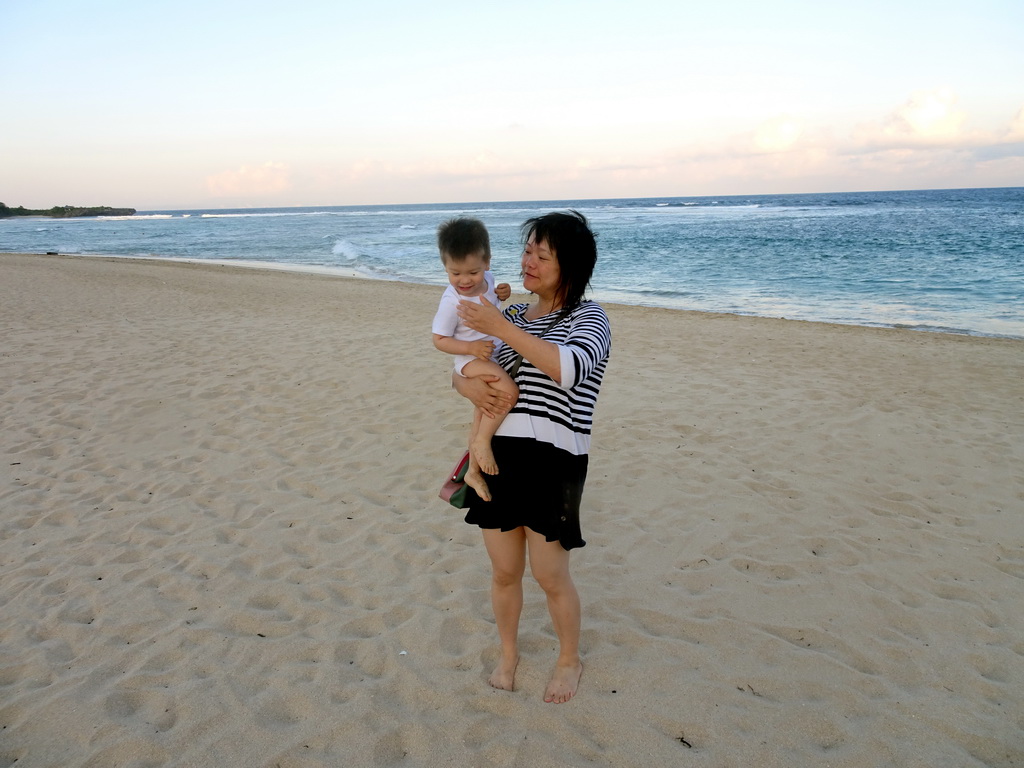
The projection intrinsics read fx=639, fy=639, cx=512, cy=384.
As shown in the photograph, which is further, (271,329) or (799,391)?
(271,329)

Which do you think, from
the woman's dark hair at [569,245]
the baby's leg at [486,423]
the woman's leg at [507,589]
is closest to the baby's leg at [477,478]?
the baby's leg at [486,423]

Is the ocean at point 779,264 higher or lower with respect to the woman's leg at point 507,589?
lower

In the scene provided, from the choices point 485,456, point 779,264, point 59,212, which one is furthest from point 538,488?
point 59,212

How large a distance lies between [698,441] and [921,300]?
1245 centimetres

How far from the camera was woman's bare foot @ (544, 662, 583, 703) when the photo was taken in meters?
2.53

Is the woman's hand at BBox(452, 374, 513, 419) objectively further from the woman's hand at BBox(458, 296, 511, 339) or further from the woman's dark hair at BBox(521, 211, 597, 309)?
the woman's dark hair at BBox(521, 211, 597, 309)

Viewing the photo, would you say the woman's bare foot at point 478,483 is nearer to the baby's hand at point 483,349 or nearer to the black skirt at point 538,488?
the black skirt at point 538,488

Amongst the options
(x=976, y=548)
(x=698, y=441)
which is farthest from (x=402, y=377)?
(x=976, y=548)

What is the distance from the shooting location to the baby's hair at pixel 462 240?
7.63ft

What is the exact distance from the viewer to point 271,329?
9742mm

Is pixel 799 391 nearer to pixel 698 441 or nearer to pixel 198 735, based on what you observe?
pixel 698 441

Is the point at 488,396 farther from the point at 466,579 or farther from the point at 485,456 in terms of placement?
the point at 466,579

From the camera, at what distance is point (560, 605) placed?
7.99ft

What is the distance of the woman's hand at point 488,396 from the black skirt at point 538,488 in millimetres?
110
